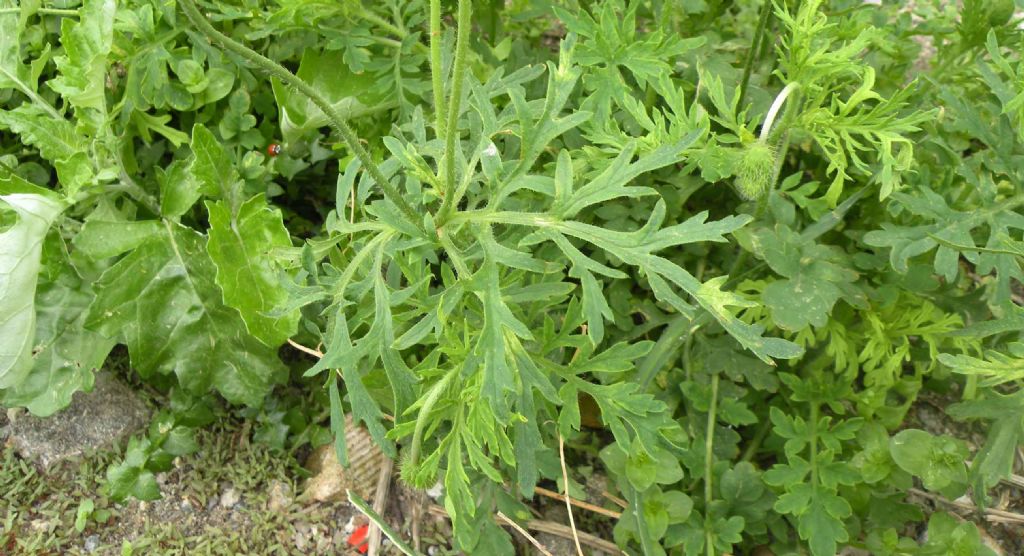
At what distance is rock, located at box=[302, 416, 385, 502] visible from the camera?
2.26 m

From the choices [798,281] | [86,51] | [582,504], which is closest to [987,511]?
[798,281]

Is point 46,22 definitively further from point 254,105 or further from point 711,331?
point 711,331

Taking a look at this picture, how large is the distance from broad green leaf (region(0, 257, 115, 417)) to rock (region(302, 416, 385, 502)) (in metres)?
0.63

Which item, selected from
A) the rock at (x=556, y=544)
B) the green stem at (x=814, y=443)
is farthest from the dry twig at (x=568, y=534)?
the green stem at (x=814, y=443)

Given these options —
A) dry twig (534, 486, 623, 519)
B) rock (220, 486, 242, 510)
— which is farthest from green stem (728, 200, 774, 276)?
rock (220, 486, 242, 510)

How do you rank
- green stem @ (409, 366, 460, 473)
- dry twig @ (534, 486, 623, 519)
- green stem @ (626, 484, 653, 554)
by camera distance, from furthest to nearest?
dry twig @ (534, 486, 623, 519) → green stem @ (626, 484, 653, 554) → green stem @ (409, 366, 460, 473)

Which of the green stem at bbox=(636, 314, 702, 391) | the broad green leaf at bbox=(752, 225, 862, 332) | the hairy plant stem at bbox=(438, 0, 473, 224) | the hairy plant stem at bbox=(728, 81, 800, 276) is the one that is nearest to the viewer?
the hairy plant stem at bbox=(438, 0, 473, 224)

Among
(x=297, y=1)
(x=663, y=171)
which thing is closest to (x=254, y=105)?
(x=297, y=1)

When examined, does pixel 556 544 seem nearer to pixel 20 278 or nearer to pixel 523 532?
pixel 523 532

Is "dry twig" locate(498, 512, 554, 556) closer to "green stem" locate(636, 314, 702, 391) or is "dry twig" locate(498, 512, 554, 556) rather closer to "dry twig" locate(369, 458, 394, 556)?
"dry twig" locate(369, 458, 394, 556)

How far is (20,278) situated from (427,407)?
1068 millimetres

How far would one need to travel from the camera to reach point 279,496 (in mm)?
2244

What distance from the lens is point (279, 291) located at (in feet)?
6.70

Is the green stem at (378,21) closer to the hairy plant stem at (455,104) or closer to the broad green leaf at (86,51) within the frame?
the broad green leaf at (86,51)
